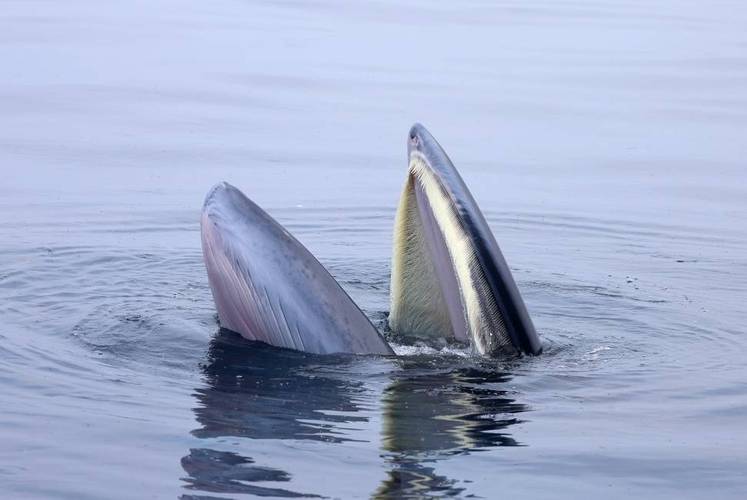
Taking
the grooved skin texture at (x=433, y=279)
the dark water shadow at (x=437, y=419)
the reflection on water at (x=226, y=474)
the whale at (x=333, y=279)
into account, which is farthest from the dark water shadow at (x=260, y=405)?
the grooved skin texture at (x=433, y=279)

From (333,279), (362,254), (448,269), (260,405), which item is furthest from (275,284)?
(362,254)

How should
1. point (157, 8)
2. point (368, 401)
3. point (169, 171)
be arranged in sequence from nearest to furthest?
point (368, 401)
point (169, 171)
point (157, 8)

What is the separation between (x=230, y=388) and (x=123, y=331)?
1439mm

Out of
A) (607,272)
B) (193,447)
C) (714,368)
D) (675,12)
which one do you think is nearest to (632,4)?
(675,12)

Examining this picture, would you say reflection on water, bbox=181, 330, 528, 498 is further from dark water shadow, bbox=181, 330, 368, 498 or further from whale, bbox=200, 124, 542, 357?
whale, bbox=200, 124, 542, 357

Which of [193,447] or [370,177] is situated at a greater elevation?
[370,177]

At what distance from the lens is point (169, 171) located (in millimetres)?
14297

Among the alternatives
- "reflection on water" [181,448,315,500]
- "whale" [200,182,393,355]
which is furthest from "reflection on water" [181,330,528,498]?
"whale" [200,182,393,355]

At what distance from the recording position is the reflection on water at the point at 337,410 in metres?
5.89

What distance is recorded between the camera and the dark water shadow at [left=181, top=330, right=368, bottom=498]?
5.86 m

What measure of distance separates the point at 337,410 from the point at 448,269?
111cm

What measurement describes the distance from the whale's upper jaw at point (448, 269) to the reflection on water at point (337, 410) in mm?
254

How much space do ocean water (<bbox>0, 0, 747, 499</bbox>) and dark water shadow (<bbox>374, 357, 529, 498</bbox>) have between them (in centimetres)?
2

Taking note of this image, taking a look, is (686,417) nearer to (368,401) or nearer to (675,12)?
(368,401)
